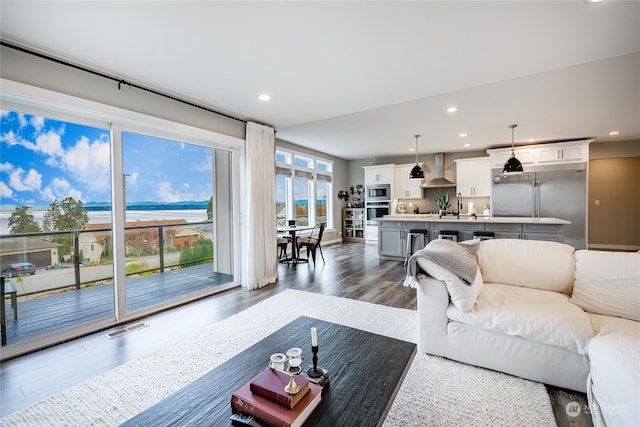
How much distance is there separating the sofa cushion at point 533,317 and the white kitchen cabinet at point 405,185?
639 centimetres

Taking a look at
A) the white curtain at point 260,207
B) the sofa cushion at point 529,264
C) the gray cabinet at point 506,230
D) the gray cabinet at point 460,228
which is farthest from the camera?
the gray cabinet at point 460,228

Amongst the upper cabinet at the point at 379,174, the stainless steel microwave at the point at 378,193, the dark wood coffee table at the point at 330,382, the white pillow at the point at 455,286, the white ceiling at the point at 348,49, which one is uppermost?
the white ceiling at the point at 348,49

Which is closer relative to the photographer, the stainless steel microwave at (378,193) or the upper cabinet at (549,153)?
the upper cabinet at (549,153)

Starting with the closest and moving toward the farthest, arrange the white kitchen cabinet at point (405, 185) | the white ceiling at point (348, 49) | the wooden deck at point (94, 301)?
1. the white ceiling at point (348, 49)
2. the wooden deck at point (94, 301)
3. the white kitchen cabinet at point (405, 185)

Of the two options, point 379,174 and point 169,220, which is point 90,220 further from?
point 379,174

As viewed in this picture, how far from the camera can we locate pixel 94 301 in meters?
3.22

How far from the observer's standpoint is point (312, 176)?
26.4 feet

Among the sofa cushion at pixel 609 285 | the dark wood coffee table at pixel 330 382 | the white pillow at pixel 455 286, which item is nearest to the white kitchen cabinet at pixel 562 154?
the sofa cushion at pixel 609 285

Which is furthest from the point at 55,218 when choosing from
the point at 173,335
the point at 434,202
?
the point at 434,202

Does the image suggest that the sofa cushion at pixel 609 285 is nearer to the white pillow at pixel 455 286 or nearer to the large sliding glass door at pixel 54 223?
the white pillow at pixel 455 286

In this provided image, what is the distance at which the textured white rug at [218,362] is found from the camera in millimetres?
1656

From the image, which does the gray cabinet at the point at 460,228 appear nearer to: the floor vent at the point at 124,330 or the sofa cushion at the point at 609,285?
the sofa cushion at the point at 609,285

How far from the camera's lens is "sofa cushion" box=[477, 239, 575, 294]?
2.40 m

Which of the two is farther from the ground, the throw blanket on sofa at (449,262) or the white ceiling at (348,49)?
the white ceiling at (348,49)
